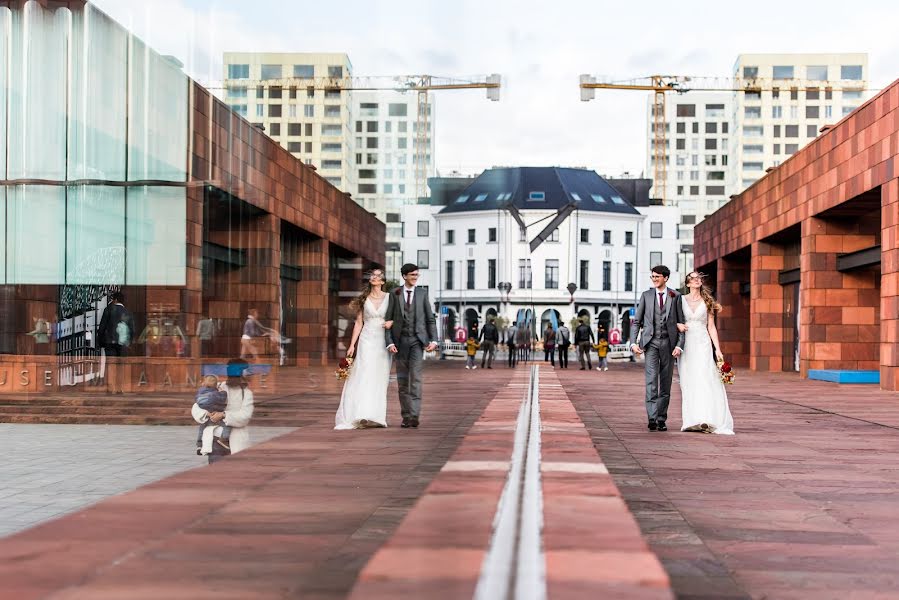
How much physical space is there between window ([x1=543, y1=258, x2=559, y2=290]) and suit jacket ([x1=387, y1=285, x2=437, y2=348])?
3.13m


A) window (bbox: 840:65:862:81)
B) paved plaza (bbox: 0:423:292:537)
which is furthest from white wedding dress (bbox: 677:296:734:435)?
paved plaza (bbox: 0:423:292:537)

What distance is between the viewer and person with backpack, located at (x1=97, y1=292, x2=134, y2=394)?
50.8ft

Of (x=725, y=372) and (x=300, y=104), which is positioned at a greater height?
(x=300, y=104)

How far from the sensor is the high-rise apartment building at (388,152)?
165 inches

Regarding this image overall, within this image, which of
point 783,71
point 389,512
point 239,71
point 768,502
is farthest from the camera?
point 783,71

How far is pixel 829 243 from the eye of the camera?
24.4 metres

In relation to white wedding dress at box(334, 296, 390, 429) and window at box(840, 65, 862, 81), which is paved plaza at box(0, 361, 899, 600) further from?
window at box(840, 65, 862, 81)

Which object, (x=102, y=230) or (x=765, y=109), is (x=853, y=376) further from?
(x=102, y=230)

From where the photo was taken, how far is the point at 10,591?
3.38m

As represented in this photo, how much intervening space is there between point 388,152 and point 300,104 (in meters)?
0.63

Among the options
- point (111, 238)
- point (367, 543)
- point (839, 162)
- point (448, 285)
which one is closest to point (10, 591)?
point (367, 543)

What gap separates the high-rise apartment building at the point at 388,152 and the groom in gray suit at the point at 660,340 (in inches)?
228

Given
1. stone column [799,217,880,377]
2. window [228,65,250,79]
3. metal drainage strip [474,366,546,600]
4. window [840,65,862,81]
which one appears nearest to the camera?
metal drainage strip [474,366,546,600]

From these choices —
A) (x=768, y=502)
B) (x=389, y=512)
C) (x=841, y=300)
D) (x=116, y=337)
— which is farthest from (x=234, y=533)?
(x=841, y=300)
